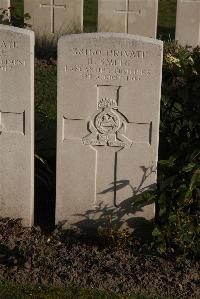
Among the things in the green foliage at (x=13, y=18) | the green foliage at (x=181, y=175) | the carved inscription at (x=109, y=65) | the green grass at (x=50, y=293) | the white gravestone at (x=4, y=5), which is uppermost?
the white gravestone at (x=4, y=5)

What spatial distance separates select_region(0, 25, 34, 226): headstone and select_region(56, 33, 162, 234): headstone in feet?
0.71

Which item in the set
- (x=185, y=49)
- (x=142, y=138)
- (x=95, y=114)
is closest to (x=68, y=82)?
(x=95, y=114)

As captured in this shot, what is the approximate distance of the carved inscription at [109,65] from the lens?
5.04 metres

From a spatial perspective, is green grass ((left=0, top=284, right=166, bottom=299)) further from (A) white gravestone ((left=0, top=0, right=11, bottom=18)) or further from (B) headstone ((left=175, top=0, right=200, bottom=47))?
(B) headstone ((left=175, top=0, right=200, bottom=47))

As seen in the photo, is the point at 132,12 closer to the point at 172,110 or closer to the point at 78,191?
the point at 172,110

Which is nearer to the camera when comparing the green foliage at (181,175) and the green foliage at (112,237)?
the green foliage at (181,175)

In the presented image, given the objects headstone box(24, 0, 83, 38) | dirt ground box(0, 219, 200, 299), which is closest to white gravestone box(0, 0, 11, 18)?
headstone box(24, 0, 83, 38)

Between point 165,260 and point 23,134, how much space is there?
1.38 meters

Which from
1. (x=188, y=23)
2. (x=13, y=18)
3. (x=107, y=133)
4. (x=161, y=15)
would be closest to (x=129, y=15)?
(x=188, y=23)

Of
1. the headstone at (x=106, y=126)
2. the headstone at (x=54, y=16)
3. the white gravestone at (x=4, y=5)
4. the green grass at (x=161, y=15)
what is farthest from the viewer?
the green grass at (x=161, y=15)

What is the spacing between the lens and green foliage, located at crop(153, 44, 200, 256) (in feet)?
16.7

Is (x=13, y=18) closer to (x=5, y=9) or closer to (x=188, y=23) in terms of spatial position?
(x=5, y=9)

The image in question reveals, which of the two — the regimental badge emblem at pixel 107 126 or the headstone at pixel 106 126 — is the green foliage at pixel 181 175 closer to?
the headstone at pixel 106 126

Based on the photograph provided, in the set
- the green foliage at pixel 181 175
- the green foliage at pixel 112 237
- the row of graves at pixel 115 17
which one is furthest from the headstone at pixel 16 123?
the row of graves at pixel 115 17
